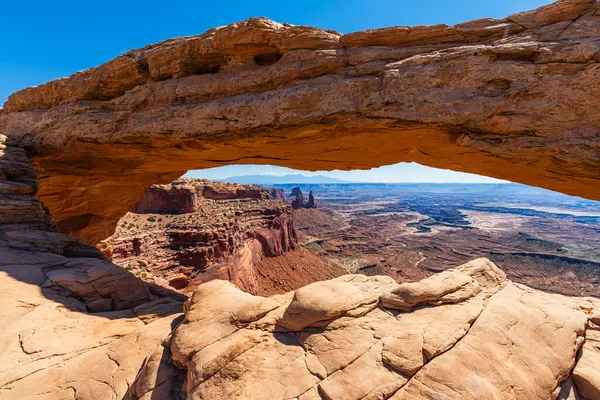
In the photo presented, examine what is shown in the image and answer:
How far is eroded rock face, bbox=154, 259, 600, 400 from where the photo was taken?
3467 mm

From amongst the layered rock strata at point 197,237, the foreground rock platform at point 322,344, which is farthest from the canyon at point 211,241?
the foreground rock platform at point 322,344

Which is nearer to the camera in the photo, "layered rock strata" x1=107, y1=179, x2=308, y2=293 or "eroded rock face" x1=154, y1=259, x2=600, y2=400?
"eroded rock face" x1=154, y1=259, x2=600, y2=400

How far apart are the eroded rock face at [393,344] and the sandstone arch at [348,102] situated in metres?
4.30

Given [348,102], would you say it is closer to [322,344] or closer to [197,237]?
[322,344]

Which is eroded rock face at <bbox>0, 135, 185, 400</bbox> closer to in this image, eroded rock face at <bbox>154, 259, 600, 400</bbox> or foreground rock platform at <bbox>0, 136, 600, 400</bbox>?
foreground rock platform at <bbox>0, 136, 600, 400</bbox>

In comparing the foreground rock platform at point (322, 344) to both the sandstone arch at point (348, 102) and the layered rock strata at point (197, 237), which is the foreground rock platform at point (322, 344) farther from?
the layered rock strata at point (197, 237)

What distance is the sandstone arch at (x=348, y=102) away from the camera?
21.7ft

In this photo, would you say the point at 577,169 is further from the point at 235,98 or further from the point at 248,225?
the point at 248,225

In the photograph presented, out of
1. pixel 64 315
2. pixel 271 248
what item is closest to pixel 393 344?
pixel 64 315

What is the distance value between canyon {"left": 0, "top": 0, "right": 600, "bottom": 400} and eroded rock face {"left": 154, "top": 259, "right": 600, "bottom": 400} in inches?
1.1

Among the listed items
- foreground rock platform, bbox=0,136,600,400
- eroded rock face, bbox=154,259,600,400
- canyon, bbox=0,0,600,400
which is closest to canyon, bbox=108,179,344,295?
canyon, bbox=0,0,600,400

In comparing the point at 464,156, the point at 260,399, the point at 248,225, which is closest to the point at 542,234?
the point at 248,225

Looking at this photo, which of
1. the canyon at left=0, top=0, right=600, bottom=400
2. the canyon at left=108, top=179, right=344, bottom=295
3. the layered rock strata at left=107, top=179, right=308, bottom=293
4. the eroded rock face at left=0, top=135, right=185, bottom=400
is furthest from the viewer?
the canyon at left=108, top=179, right=344, bottom=295

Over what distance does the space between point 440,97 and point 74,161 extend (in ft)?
51.5
